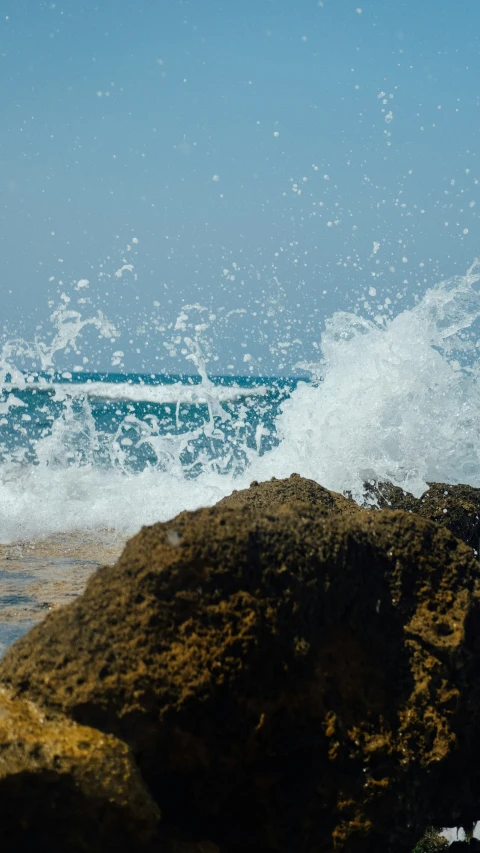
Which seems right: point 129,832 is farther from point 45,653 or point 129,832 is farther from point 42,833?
point 45,653

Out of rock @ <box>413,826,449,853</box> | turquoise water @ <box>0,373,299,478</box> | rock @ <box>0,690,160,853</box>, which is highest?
turquoise water @ <box>0,373,299,478</box>

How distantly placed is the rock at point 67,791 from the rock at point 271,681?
52 mm

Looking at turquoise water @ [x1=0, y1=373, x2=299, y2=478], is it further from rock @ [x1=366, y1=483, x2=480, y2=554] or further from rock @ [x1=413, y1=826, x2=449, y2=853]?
rock @ [x1=413, y1=826, x2=449, y2=853]

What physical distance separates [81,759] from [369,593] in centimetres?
79

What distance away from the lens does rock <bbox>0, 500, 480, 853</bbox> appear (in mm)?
1845

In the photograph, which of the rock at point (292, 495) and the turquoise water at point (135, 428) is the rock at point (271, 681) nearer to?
the rock at point (292, 495)

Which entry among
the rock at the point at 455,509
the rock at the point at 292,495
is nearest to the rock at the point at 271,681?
the rock at the point at 292,495

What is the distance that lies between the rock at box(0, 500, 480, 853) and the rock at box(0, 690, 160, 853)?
2.0 inches

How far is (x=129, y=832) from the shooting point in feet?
5.90

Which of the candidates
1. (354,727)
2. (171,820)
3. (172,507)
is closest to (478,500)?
(354,727)

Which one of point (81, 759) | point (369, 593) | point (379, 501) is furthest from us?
point (379, 501)

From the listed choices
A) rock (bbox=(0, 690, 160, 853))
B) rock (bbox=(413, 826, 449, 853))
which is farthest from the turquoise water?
rock (bbox=(0, 690, 160, 853))

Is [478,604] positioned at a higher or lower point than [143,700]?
higher

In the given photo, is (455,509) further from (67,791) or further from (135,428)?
(135,428)
